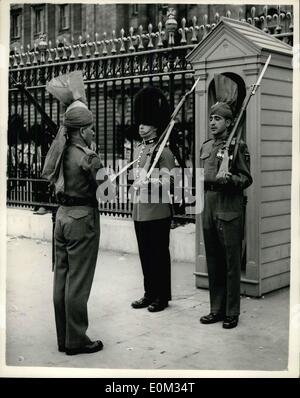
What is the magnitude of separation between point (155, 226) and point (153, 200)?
0.84 ft

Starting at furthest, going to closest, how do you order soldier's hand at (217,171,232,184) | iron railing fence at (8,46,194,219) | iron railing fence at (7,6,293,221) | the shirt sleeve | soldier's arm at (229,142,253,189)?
1. iron railing fence at (8,46,194,219)
2. iron railing fence at (7,6,293,221)
3. the shirt sleeve
4. soldier's arm at (229,142,253,189)
5. soldier's hand at (217,171,232,184)

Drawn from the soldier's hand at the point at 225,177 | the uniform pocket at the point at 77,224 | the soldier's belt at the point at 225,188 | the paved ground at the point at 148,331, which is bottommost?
the paved ground at the point at 148,331

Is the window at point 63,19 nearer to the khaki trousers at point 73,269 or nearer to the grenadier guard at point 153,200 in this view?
the grenadier guard at point 153,200

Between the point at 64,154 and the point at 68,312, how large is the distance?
122cm

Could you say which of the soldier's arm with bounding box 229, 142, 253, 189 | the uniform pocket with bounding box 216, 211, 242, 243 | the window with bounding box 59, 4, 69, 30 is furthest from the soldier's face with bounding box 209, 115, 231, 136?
the window with bounding box 59, 4, 69, 30

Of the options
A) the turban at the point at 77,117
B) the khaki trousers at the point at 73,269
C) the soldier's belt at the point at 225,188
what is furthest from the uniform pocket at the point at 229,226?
the turban at the point at 77,117

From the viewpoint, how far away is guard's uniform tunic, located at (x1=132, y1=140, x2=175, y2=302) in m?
5.91

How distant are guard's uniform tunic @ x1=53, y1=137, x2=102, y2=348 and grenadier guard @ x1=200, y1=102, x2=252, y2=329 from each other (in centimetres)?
123

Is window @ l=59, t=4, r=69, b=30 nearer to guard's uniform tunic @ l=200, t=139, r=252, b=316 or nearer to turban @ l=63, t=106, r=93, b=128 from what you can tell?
guard's uniform tunic @ l=200, t=139, r=252, b=316

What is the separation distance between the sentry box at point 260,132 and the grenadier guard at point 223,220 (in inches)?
27.3

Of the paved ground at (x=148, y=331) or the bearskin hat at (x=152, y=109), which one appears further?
the bearskin hat at (x=152, y=109)

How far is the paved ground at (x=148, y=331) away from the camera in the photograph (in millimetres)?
4637

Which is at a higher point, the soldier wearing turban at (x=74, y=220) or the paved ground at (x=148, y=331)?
the soldier wearing turban at (x=74, y=220)
